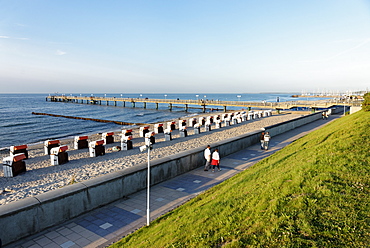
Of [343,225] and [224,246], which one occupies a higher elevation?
[343,225]

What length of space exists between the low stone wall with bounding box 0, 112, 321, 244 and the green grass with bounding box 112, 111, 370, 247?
247 cm

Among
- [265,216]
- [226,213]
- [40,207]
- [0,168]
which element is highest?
[265,216]

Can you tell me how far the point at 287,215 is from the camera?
14.2ft

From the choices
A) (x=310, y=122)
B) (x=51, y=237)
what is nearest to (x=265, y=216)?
(x=51, y=237)

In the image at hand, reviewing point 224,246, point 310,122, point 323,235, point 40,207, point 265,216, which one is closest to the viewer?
point 323,235

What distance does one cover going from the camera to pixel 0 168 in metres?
13.1

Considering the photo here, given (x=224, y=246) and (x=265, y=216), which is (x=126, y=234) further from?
(x=265, y=216)

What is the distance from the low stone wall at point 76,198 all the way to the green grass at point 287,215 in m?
2.47

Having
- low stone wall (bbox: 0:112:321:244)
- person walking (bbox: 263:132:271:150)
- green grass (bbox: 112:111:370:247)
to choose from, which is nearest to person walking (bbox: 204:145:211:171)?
low stone wall (bbox: 0:112:321:244)

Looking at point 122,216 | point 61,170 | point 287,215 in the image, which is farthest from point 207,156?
point 61,170

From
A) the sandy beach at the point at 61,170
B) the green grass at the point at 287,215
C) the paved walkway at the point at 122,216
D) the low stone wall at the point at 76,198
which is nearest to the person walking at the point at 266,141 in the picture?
the paved walkway at the point at 122,216

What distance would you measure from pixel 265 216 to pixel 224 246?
1183 millimetres

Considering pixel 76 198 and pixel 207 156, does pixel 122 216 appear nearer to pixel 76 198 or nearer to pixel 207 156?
pixel 76 198

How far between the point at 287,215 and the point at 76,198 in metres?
6.26
